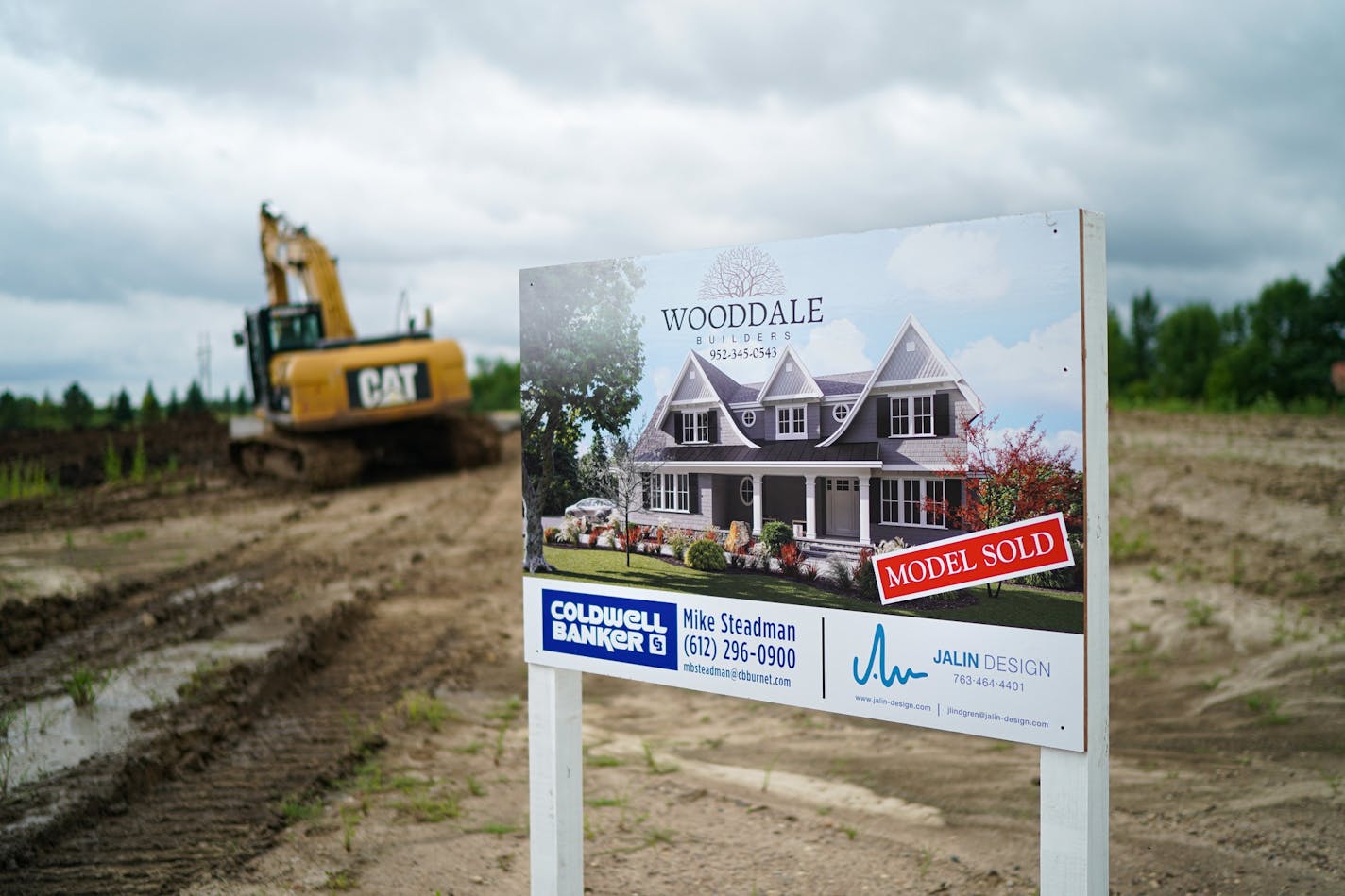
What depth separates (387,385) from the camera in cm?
1839

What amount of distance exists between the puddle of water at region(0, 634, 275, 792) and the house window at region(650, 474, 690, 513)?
4.29 m

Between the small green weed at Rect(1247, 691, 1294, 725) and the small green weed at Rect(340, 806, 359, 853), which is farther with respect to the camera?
the small green weed at Rect(1247, 691, 1294, 725)

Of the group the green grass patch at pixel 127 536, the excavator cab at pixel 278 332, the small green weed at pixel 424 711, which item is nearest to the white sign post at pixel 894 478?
the small green weed at pixel 424 711

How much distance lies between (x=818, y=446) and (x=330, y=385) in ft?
53.0

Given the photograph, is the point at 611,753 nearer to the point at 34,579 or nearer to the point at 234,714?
the point at 234,714

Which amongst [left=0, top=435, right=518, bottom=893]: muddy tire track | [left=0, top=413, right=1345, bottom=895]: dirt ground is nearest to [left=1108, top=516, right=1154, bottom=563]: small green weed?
[left=0, top=413, right=1345, bottom=895]: dirt ground

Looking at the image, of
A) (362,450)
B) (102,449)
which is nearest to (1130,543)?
(362,450)

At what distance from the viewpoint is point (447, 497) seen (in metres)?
17.5

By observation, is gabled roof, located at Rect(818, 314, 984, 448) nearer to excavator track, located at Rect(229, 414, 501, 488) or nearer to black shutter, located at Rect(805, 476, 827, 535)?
black shutter, located at Rect(805, 476, 827, 535)

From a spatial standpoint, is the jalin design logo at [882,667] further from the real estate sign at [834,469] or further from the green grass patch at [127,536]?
the green grass patch at [127,536]

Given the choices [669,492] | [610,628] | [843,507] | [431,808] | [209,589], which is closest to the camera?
[843,507]

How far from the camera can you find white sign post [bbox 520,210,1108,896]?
267 cm

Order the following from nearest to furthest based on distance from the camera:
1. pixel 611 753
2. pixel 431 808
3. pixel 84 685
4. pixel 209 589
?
pixel 431 808
pixel 611 753
pixel 84 685
pixel 209 589

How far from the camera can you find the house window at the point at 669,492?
339 centimetres
